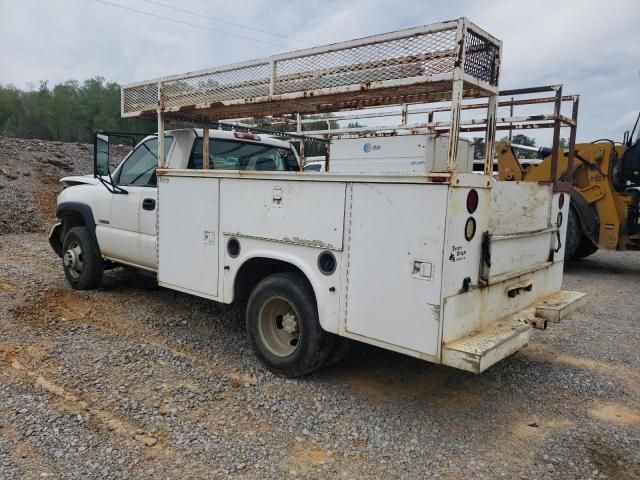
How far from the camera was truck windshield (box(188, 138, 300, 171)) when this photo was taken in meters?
5.14

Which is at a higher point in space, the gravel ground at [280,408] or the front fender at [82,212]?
the front fender at [82,212]

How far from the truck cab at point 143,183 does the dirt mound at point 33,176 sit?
6.51 metres

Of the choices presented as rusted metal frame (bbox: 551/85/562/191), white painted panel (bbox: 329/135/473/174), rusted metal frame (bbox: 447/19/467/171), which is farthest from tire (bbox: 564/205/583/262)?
rusted metal frame (bbox: 447/19/467/171)

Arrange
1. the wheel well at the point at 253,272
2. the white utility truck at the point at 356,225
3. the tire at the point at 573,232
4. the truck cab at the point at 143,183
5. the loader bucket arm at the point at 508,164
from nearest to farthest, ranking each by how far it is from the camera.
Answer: the white utility truck at the point at 356,225
the wheel well at the point at 253,272
the truck cab at the point at 143,183
the tire at the point at 573,232
the loader bucket arm at the point at 508,164

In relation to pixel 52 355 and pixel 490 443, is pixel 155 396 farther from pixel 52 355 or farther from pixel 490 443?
pixel 490 443

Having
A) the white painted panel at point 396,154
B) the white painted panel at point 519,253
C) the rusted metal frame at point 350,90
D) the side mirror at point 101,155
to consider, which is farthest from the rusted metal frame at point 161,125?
the white painted panel at point 519,253

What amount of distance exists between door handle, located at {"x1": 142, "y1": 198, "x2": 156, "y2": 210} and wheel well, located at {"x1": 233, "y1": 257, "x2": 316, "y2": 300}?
155 cm

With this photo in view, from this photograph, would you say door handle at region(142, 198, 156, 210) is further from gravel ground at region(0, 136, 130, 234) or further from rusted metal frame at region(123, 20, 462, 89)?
gravel ground at region(0, 136, 130, 234)

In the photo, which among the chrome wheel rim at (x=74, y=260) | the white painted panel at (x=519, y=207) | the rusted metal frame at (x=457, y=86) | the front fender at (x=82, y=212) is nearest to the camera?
the rusted metal frame at (x=457, y=86)

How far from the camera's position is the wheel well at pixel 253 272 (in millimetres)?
4074

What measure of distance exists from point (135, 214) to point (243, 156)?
1309mm

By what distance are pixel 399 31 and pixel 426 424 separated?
253 cm

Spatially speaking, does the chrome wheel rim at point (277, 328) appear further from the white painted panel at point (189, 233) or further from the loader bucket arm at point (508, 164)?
the loader bucket arm at point (508, 164)

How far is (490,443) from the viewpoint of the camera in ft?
10.4
